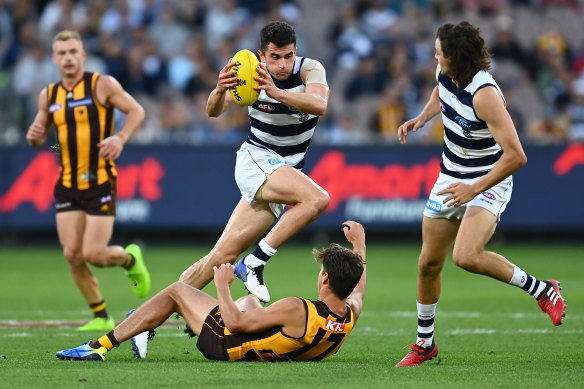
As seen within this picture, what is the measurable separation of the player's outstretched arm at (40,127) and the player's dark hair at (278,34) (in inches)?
125

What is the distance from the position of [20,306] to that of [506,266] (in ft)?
20.5

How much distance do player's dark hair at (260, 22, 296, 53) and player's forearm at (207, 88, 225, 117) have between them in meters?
0.54

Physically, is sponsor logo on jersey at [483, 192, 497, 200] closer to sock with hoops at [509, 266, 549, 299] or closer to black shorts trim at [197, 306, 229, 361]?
sock with hoops at [509, 266, 549, 299]

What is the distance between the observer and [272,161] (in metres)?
8.16

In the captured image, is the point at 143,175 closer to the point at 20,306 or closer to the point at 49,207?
the point at 49,207

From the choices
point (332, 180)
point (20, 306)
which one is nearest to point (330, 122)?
point (332, 180)

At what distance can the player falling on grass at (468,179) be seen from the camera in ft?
22.9

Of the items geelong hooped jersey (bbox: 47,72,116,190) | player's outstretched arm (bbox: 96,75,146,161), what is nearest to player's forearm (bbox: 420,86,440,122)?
player's outstretched arm (bbox: 96,75,146,161)

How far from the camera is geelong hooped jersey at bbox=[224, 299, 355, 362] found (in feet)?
22.2

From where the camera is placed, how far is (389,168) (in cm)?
1830

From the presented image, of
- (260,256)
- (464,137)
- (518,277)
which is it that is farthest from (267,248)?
(518,277)

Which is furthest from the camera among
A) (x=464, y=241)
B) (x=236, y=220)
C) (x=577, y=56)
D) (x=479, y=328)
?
(x=577, y=56)

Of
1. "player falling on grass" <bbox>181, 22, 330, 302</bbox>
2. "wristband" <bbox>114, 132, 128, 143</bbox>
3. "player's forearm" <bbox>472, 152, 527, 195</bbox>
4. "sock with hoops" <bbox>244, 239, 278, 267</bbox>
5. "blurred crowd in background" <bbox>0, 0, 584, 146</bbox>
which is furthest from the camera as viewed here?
"blurred crowd in background" <bbox>0, 0, 584, 146</bbox>

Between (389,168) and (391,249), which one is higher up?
(389,168)
